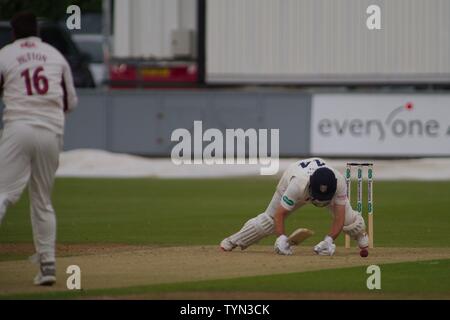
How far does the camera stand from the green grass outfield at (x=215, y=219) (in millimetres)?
11867

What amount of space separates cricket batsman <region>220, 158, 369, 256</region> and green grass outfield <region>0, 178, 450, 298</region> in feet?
2.39

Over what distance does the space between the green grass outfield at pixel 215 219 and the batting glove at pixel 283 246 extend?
1.04 m

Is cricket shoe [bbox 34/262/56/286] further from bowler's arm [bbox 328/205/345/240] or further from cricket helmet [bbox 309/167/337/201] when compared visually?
bowler's arm [bbox 328/205/345/240]

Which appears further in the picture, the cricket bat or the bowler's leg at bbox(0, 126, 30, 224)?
the cricket bat

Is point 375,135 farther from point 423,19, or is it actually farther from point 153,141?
point 153,141

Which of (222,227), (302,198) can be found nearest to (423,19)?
(222,227)

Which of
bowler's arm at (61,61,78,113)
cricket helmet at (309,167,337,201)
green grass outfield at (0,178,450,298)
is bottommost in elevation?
green grass outfield at (0,178,450,298)

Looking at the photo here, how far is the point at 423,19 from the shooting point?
29156 millimetres

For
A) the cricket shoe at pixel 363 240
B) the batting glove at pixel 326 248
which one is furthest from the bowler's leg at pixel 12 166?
the cricket shoe at pixel 363 240

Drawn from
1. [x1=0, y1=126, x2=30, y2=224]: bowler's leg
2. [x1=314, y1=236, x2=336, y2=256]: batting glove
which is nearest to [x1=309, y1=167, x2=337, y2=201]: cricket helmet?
[x1=314, y1=236, x2=336, y2=256]: batting glove

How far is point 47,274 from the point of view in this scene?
1121cm

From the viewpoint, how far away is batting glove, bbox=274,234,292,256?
13.6 metres

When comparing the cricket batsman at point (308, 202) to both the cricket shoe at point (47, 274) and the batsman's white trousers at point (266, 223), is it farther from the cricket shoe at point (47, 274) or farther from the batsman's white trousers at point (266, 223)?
the cricket shoe at point (47, 274)

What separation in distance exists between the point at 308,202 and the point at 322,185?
1.51 feet
